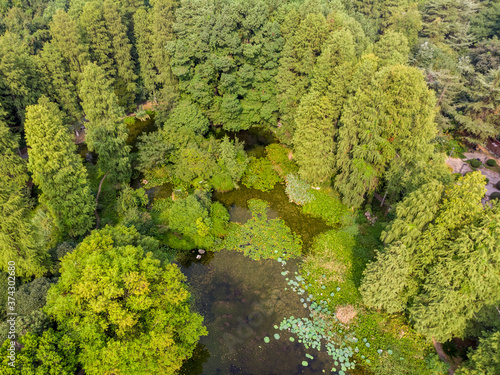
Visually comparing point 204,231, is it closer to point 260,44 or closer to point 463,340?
point 463,340

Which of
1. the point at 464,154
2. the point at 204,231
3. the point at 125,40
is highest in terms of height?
the point at 125,40

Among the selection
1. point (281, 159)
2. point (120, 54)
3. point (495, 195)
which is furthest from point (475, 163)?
point (120, 54)

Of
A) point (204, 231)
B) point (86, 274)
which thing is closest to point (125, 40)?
point (204, 231)

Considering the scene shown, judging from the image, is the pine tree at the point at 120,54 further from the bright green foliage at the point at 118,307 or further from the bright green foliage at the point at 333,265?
the bright green foliage at the point at 333,265

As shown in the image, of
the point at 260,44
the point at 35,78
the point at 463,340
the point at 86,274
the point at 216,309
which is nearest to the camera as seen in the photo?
the point at 86,274

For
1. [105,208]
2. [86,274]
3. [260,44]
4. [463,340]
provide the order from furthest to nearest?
[260,44] → [105,208] → [463,340] → [86,274]

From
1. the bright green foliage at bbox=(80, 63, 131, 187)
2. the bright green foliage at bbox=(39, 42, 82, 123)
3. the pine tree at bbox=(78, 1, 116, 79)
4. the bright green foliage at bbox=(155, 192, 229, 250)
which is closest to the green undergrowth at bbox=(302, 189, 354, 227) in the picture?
the bright green foliage at bbox=(155, 192, 229, 250)

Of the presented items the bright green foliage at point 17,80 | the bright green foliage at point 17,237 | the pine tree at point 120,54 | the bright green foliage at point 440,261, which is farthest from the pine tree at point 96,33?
the bright green foliage at point 440,261
